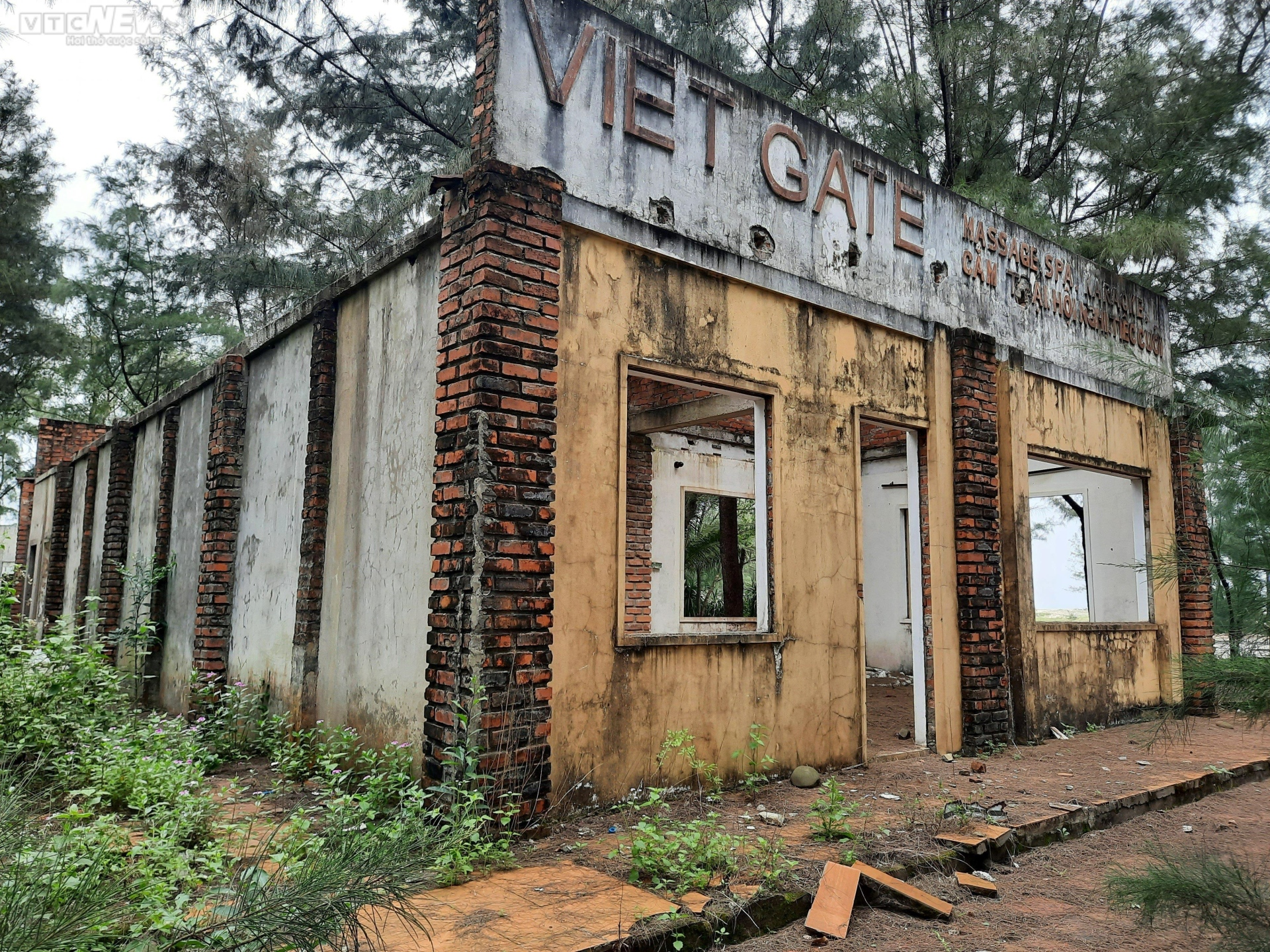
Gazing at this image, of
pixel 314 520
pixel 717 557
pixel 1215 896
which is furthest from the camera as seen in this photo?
pixel 717 557

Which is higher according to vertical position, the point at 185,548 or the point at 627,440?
the point at 627,440

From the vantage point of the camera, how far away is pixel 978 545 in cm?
716

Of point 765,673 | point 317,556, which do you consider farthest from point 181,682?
point 765,673

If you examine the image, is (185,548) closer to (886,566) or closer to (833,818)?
(833,818)

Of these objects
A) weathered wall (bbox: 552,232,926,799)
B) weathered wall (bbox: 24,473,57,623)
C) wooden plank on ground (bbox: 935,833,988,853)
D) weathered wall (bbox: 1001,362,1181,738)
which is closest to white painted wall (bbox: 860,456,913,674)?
weathered wall (bbox: 1001,362,1181,738)

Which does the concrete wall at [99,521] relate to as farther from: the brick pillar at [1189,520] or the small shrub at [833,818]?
the brick pillar at [1189,520]

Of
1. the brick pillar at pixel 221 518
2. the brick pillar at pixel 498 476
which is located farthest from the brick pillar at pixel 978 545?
the brick pillar at pixel 221 518

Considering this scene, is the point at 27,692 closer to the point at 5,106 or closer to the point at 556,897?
the point at 556,897

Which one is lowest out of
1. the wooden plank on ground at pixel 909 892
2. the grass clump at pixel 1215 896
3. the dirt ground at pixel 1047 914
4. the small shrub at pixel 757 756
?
the dirt ground at pixel 1047 914

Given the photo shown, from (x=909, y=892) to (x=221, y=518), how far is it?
19.8 ft

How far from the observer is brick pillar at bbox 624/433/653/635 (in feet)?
32.3

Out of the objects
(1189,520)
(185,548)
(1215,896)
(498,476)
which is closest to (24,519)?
(185,548)

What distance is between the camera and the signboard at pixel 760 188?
5039 millimetres

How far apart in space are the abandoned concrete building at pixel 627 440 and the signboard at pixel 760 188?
→ 0.02m
